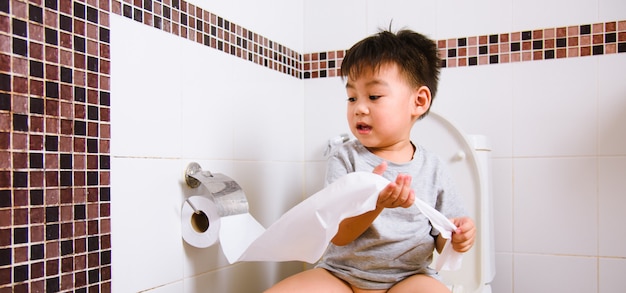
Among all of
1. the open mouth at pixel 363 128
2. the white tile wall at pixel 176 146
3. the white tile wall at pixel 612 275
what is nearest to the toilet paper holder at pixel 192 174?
the white tile wall at pixel 176 146

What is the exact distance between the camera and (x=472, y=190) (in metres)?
1.48

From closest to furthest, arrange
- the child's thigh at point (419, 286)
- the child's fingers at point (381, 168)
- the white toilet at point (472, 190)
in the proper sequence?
1. the child's fingers at point (381, 168)
2. the child's thigh at point (419, 286)
3. the white toilet at point (472, 190)

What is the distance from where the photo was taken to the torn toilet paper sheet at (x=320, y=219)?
94 cm

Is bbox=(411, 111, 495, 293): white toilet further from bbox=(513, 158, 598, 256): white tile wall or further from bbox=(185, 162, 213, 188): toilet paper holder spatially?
bbox=(185, 162, 213, 188): toilet paper holder

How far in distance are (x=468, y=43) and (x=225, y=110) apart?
0.81m

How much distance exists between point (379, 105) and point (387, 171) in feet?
0.51

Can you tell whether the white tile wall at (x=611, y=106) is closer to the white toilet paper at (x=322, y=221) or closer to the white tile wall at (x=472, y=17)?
the white tile wall at (x=472, y=17)

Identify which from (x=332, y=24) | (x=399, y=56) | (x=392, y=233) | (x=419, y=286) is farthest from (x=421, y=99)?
(x=332, y=24)

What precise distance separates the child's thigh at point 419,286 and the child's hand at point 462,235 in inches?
3.7

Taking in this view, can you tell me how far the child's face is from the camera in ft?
3.83

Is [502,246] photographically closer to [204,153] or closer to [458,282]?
[458,282]

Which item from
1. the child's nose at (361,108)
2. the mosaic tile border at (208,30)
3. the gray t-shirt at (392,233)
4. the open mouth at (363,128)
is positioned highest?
the mosaic tile border at (208,30)

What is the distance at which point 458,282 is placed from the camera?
1485 millimetres

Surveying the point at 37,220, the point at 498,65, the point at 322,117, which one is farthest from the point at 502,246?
the point at 37,220
